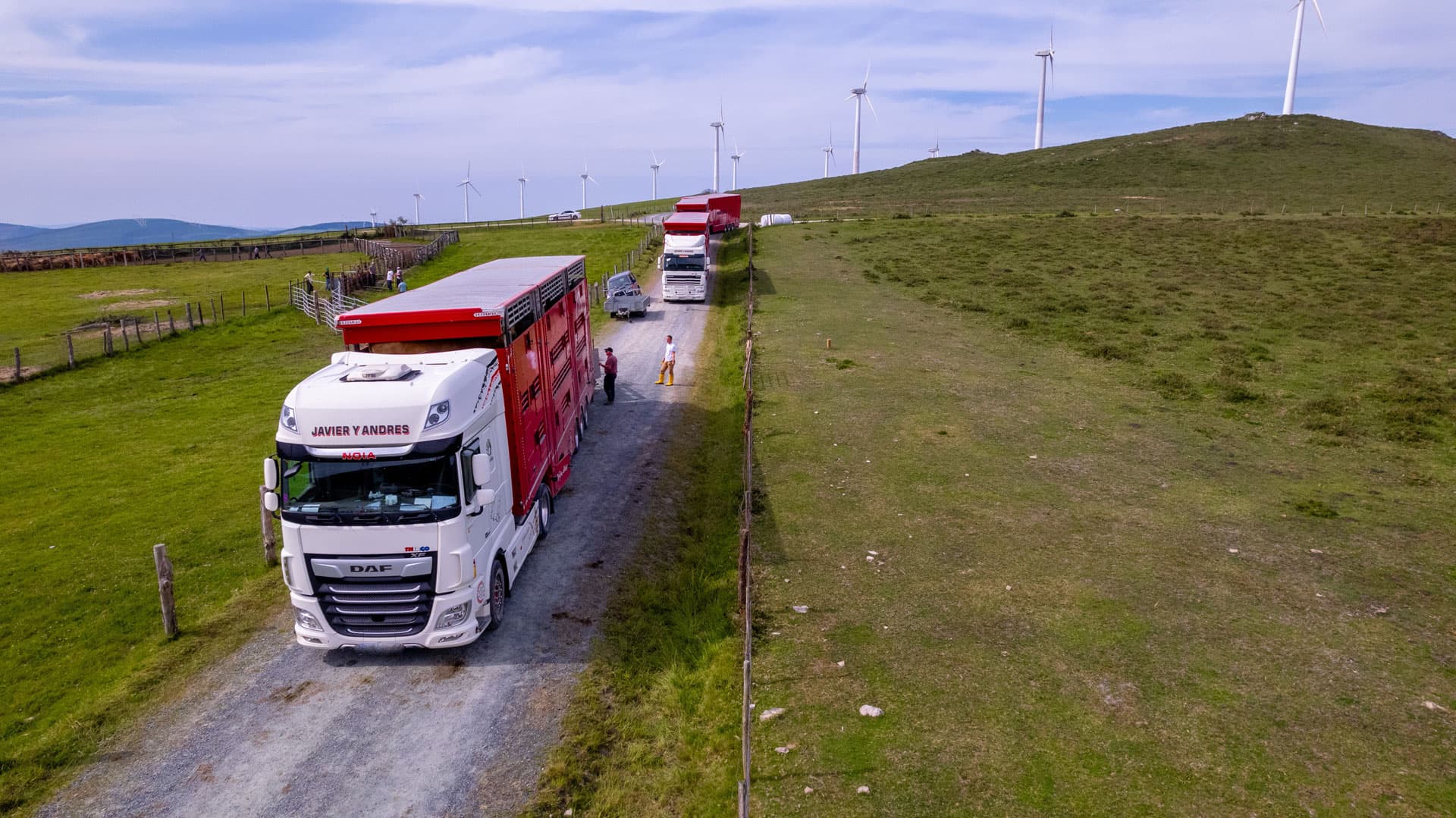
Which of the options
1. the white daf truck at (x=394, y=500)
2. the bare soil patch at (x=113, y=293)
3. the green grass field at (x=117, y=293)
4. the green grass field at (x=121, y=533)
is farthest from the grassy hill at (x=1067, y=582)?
the bare soil patch at (x=113, y=293)

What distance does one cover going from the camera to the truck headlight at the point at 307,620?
42.3 feet

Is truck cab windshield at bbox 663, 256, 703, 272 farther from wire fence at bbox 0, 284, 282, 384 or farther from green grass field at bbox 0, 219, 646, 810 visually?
wire fence at bbox 0, 284, 282, 384

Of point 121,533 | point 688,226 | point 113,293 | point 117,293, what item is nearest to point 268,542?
point 121,533

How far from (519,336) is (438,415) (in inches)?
167

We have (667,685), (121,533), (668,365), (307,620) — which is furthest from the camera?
(668,365)

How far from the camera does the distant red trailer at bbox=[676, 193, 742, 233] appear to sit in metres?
64.9

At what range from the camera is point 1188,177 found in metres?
109

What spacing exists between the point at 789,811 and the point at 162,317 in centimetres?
5166

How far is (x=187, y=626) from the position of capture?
14938mm

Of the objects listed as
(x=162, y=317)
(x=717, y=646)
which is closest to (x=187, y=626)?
(x=717, y=646)

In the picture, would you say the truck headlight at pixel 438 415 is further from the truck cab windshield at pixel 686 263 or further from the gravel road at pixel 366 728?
the truck cab windshield at pixel 686 263

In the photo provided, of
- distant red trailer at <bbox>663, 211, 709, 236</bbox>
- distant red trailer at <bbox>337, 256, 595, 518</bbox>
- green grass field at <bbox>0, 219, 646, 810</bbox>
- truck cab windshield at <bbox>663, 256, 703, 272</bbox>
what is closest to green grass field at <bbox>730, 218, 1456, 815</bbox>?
distant red trailer at <bbox>337, 256, 595, 518</bbox>

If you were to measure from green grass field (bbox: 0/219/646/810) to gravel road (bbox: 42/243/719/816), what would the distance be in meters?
0.95

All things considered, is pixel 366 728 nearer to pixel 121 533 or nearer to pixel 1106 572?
pixel 121 533
